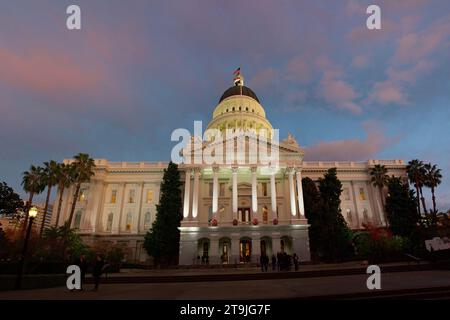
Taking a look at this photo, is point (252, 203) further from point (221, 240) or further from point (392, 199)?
point (392, 199)

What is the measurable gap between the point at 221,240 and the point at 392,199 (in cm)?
2654

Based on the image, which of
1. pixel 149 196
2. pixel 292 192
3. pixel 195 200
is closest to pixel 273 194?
pixel 292 192

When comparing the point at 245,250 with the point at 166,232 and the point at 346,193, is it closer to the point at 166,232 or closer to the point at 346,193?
the point at 166,232

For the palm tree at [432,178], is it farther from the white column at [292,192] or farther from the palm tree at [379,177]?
the white column at [292,192]

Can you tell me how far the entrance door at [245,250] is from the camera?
133 ft

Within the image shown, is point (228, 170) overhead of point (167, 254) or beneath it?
overhead

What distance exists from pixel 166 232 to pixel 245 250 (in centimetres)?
1157

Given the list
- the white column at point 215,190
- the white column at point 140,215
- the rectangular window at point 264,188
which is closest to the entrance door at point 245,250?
the white column at point 215,190

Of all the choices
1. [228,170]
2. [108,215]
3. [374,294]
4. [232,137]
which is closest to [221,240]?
[228,170]

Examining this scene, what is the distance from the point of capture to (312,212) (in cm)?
4153

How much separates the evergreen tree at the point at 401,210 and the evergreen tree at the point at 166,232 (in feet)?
103

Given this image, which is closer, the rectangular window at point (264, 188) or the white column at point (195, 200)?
the white column at point (195, 200)

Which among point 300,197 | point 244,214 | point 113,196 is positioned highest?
point 113,196
